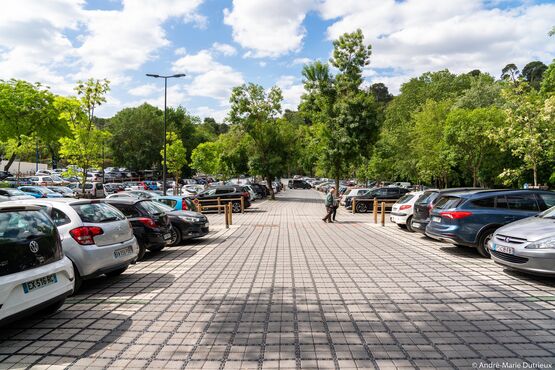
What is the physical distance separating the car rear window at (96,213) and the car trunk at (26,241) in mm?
1498

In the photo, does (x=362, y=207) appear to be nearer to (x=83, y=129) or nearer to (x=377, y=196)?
(x=377, y=196)

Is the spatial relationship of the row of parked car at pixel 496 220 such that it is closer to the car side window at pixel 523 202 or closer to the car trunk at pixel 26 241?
the car side window at pixel 523 202

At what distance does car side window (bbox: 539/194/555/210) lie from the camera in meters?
9.30

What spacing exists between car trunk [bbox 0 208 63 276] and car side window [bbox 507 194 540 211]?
945 centimetres

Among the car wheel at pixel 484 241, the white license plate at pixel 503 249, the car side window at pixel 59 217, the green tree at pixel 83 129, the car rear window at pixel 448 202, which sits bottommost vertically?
the car wheel at pixel 484 241

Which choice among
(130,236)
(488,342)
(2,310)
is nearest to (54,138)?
(130,236)

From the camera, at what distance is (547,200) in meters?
9.40

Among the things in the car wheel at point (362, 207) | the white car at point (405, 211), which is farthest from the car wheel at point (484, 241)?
the car wheel at point (362, 207)

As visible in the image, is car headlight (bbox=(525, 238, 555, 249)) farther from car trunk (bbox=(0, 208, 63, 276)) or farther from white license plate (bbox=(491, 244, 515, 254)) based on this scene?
car trunk (bbox=(0, 208, 63, 276))

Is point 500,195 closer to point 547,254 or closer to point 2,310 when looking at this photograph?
point 547,254

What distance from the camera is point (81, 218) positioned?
6.57 m

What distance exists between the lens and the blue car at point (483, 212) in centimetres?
915

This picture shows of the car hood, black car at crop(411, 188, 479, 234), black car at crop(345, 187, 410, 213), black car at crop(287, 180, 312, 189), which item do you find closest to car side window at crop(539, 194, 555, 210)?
the car hood

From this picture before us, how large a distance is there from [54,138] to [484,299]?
39.6 metres
